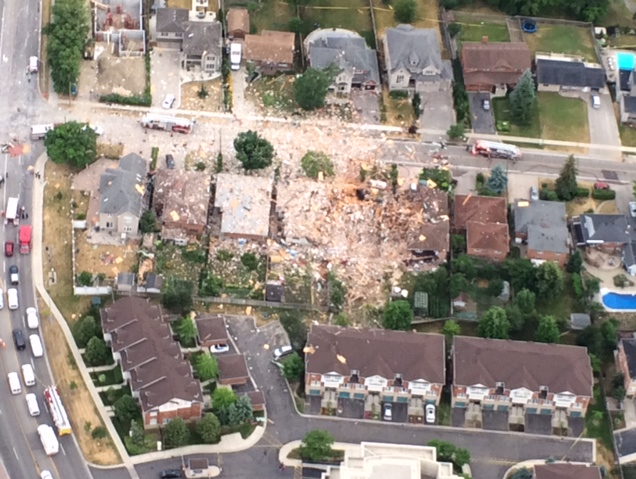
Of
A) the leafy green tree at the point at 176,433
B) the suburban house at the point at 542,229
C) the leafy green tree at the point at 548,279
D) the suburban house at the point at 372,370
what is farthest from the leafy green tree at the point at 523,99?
the leafy green tree at the point at 176,433

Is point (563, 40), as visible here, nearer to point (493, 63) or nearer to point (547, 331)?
point (493, 63)

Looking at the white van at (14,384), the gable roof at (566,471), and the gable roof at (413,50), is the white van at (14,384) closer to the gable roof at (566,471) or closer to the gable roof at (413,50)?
the gable roof at (566,471)

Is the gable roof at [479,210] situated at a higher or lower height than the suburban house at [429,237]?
higher

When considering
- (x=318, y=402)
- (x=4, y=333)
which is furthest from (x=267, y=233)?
(x=4, y=333)

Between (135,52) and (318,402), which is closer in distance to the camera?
(318,402)

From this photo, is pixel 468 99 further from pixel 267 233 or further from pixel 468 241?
pixel 267 233

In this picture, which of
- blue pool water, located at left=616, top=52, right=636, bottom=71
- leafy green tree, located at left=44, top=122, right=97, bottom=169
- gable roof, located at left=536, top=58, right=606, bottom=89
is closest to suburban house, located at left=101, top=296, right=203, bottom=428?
leafy green tree, located at left=44, top=122, right=97, bottom=169

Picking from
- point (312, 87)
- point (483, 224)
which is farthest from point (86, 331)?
point (483, 224)
